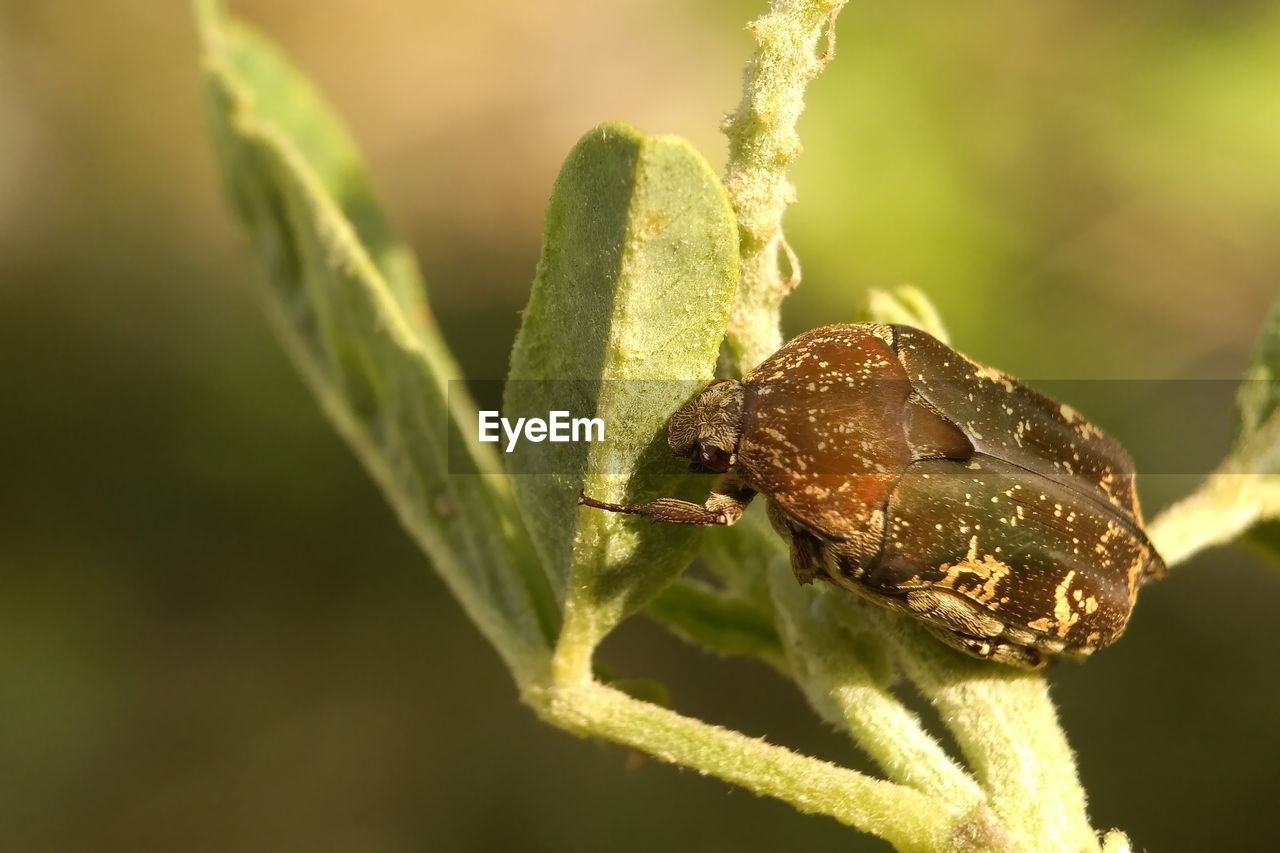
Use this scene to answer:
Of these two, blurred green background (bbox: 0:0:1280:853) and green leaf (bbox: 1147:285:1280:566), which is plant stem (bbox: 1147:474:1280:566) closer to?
green leaf (bbox: 1147:285:1280:566)

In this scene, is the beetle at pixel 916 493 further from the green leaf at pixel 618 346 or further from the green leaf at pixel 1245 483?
the green leaf at pixel 1245 483

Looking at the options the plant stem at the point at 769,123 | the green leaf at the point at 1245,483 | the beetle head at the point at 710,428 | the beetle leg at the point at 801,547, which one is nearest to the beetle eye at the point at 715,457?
the beetle head at the point at 710,428

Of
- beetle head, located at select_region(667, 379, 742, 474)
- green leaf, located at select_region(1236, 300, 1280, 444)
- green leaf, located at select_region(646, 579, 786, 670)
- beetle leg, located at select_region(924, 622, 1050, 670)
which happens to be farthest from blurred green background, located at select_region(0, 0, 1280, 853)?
beetle head, located at select_region(667, 379, 742, 474)

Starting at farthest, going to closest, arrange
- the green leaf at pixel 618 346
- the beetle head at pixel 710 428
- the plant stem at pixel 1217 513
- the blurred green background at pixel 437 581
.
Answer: the blurred green background at pixel 437 581 → the plant stem at pixel 1217 513 → the beetle head at pixel 710 428 → the green leaf at pixel 618 346

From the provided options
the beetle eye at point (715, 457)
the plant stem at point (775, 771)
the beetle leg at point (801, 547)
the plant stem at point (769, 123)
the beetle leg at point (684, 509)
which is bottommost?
the plant stem at point (775, 771)

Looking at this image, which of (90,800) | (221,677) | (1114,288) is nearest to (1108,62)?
(1114,288)

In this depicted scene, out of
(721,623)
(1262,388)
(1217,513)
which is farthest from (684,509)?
(1262,388)
